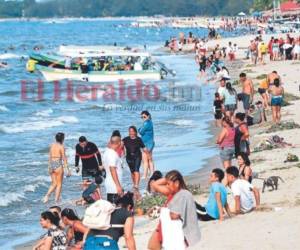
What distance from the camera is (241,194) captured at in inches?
488

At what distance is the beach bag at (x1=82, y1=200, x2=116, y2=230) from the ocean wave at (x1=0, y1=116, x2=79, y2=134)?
2112 cm

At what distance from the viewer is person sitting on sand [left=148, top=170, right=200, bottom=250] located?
8289 millimetres

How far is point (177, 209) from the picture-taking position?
8328 millimetres

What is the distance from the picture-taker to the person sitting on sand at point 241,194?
12.4 m

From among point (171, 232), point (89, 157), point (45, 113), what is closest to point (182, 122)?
point (45, 113)

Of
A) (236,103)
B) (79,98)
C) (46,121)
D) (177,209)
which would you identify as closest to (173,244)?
(177,209)

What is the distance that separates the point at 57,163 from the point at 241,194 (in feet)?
15.6

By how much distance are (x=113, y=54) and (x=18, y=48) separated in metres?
56.6

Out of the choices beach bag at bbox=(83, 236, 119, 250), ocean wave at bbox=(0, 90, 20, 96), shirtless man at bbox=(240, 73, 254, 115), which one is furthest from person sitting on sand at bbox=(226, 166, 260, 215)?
ocean wave at bbox=(0, 90, 20, 96)

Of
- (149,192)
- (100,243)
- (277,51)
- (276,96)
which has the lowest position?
(149,192)

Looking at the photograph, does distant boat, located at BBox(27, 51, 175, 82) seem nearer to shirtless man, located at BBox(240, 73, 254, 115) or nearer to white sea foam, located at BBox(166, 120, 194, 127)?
white sea foam, located at BBox(166, 120, 194, 127)

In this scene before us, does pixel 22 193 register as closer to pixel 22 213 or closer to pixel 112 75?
pixel 22 213

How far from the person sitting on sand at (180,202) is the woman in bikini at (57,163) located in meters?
7.66

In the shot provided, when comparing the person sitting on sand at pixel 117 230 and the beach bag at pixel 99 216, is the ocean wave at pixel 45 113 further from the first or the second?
the beach bag at pixel 99 216
